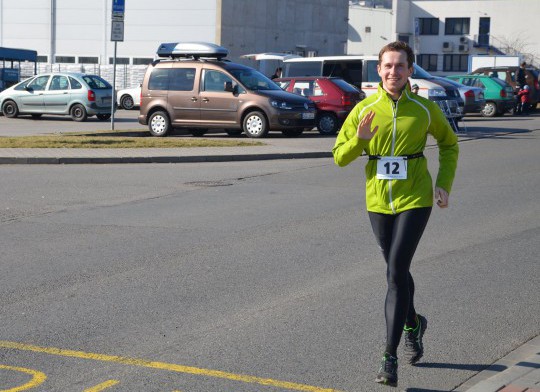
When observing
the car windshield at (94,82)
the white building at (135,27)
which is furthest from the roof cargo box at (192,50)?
the white building at (135,27)

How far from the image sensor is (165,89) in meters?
26.2

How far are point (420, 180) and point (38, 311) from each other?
3.17m

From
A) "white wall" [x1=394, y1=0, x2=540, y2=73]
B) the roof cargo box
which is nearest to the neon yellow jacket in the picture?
the roof cargo box

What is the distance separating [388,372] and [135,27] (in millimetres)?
60444

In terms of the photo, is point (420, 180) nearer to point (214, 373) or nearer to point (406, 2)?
point (214, 373)

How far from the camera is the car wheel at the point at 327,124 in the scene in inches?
1088

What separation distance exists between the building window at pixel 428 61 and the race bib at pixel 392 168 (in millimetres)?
95075

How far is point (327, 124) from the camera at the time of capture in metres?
27.7

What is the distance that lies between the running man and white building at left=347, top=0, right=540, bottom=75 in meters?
90.2

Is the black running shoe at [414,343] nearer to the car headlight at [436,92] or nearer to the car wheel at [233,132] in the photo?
the car wheel at [233,132]

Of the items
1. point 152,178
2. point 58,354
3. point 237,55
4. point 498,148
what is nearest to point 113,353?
point 58,354

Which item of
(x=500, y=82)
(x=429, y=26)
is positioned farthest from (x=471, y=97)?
(x=429, y=26)

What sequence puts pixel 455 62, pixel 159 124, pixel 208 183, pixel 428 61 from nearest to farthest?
pixel 208 183, pixel 159 124, pixel 455 62, pixel 428 61

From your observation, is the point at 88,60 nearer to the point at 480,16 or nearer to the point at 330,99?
the point at 330,99
